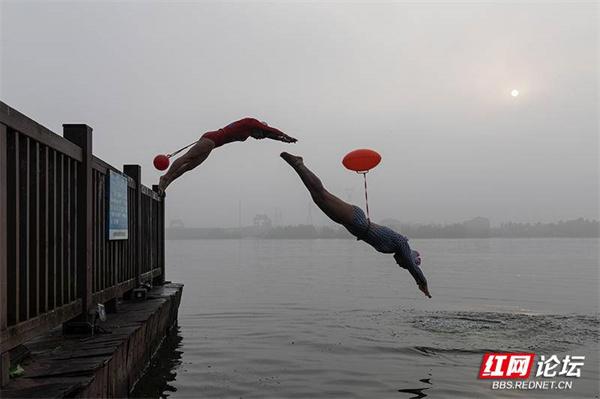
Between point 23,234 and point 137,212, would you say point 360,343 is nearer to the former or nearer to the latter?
point 137,212

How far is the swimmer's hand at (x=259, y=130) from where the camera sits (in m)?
8.26

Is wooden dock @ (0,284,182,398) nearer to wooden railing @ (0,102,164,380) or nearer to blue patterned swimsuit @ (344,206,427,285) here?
wooden railing @ (0,102,164,380)

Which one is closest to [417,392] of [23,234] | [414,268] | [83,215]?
[414,268]

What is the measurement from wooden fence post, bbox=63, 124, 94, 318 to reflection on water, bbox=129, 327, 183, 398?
180 cm

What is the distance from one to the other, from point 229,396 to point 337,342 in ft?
18.3

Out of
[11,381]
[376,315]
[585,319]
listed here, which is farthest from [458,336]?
[11,381]

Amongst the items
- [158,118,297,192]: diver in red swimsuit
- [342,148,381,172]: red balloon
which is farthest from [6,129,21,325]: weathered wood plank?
[342,148,381,172]: red balloon

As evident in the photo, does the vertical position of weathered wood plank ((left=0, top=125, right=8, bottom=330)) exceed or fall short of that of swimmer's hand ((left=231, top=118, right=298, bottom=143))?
it falls short

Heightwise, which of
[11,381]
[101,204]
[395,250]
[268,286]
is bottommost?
[268,286]

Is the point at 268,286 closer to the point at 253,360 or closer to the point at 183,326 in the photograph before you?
the point at 183,326

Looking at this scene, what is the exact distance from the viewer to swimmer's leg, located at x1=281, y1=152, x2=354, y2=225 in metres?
8.06

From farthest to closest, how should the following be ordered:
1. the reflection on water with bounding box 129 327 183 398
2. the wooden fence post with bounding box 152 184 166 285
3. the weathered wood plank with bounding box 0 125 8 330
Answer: the wooden fence post with bounding box 152 184 166 285 → the reflection on water with bounding box 129 327 183 398 → the weathered wood plank with bounding box 0 125 8 330

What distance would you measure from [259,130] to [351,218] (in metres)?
1.95

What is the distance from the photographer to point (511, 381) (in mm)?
10602
